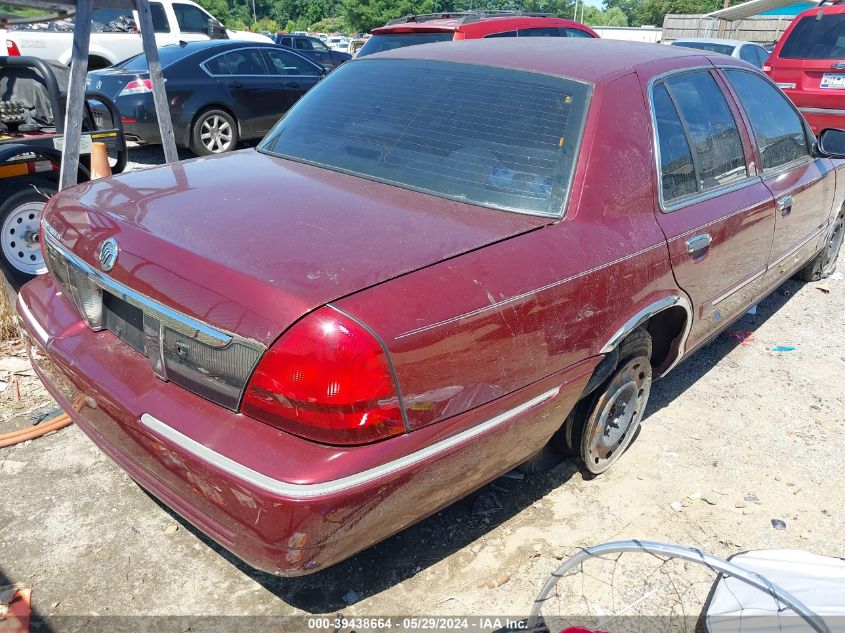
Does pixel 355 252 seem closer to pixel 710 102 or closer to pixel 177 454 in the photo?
pixel 177 454

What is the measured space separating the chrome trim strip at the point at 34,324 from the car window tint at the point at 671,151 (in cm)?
248

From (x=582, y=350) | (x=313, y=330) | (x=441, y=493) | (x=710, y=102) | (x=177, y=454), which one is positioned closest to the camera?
(x=313, y=330)

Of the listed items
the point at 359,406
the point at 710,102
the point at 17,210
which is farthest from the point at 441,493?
the point at 17,210

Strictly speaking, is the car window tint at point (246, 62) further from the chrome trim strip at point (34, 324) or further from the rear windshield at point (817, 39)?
the chrome trim strip at point (34, 324)

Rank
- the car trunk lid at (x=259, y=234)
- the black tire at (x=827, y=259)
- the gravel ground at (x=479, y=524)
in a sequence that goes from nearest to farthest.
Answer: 1. the car trunk lid at (x=259, y=234)
2. the gravel ground at (x=479, y=524)
3. the black tire at (x=827, y=259)

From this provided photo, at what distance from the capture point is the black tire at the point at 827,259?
18.4ft

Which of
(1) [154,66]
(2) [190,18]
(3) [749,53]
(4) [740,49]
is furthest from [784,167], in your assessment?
(2) [190,18]

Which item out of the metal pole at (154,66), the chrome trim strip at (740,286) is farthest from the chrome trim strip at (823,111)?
the metal pole at (154,66)

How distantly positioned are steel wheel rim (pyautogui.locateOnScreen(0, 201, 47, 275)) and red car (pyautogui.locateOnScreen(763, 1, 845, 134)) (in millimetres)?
8082

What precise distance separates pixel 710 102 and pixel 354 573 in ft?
8.76

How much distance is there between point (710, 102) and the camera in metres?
3.37

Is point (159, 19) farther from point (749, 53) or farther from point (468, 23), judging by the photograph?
point (749, 53)

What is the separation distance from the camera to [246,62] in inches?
371

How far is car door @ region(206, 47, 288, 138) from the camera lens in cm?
916
